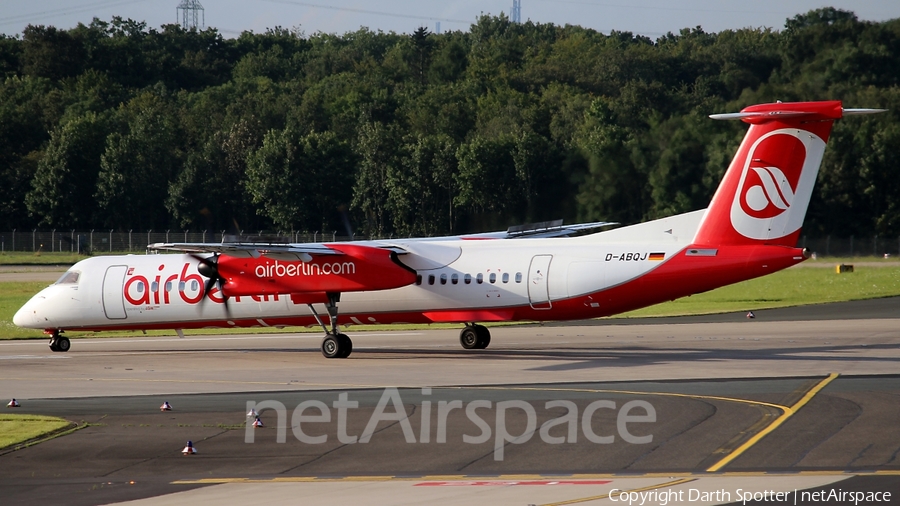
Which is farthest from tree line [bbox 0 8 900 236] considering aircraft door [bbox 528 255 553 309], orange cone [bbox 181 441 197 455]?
orange cone [bbox 181 441 197 455]

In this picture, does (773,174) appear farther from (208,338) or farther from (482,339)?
(208,338)

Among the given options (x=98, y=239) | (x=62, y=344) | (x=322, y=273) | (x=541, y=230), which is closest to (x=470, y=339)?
(x=322, y=273)

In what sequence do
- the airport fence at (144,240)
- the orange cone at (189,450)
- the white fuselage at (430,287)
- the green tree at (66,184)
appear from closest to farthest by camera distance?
the orange cone at (189,450) → the white fuselage at (430,287) → the airport fence at (144,240) → the green tree at (66,184)

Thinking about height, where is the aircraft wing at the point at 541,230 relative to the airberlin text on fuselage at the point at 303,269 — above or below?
above

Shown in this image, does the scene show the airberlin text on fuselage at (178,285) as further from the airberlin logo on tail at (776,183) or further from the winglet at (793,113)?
the winglet at (793,113)

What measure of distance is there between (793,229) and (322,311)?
1215 cm

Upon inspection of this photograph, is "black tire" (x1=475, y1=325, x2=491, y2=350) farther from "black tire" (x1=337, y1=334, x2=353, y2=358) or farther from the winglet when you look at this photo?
the winglet

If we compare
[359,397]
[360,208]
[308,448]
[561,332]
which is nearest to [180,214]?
[360,208]

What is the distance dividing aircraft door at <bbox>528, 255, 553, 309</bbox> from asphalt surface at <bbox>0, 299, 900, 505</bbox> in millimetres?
1420

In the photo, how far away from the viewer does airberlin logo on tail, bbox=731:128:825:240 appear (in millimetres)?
21875

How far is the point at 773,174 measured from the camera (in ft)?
72.5

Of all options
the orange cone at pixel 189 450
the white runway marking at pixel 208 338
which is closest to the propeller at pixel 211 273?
the white runway marking at pixel 208 338

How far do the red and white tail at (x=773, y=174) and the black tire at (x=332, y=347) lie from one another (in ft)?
32.2

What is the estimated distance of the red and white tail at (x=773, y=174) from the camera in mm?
21812
